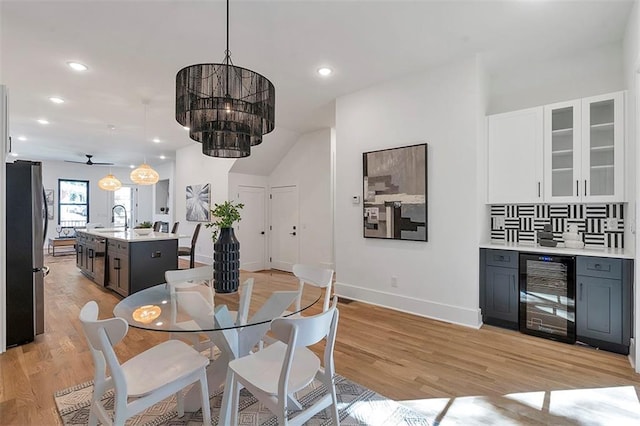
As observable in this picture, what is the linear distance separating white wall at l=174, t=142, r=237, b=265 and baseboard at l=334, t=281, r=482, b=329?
3673 millimetres

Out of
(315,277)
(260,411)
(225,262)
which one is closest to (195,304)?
(225,262)

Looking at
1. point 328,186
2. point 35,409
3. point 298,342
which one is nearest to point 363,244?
point 328,186

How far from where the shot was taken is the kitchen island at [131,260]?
4453 millimetres

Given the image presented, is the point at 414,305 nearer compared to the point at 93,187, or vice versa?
the point at 414,305

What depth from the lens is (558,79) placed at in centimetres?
359

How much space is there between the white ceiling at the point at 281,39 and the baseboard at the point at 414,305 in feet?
9.26

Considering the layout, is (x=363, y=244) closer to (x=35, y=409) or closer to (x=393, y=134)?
(x=393, y=134)

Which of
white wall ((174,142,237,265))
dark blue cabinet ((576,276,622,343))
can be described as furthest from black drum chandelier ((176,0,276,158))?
white wall ((174,142,237,265))

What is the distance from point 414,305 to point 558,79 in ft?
Answer: 10.3

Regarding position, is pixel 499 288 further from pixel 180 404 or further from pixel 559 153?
pixel 180 404

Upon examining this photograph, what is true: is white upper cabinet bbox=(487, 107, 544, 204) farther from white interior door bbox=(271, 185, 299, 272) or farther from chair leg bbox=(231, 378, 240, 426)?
white interior door bbox=(271, 185, 299, 272)

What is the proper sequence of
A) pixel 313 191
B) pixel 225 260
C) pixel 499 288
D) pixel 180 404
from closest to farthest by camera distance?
pixel 180 404 → pixel 225 260 → pixel 499 288 → pixel 313 191

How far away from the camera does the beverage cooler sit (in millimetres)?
2998

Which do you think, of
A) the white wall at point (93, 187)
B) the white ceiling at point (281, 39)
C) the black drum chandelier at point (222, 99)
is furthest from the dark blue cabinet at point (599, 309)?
the white wall at point (93, 187)
